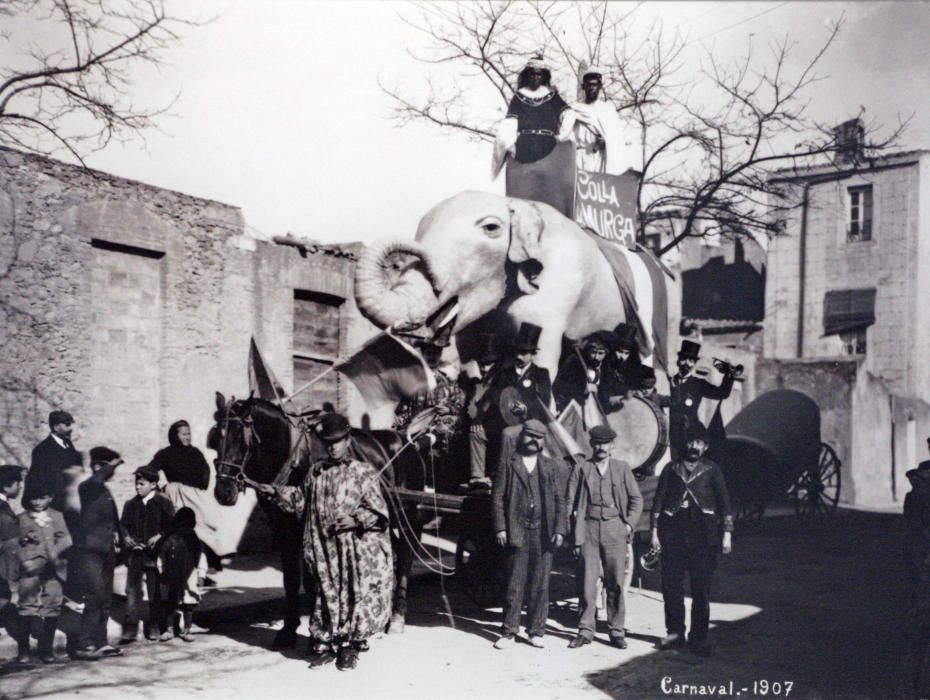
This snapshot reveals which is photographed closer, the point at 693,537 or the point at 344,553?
the point at 344,553

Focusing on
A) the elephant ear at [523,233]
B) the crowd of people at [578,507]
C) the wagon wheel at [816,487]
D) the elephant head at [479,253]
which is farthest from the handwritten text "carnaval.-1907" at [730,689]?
the wagon wheel at [816,487]

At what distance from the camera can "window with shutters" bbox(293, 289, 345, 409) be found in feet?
38.7

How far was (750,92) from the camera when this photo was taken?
38.2 feet

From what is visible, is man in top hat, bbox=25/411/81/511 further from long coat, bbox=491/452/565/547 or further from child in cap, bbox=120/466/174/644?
long coat, bbox=491/452/565/547

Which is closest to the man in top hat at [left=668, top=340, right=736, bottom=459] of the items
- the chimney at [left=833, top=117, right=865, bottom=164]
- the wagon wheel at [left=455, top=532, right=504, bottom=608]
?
the wagon wheel at [left=455, top=532, right=504, bottom=608]

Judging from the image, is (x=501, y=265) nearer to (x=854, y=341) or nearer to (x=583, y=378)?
(x=583, y=378)

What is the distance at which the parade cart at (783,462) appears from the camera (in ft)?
39.8

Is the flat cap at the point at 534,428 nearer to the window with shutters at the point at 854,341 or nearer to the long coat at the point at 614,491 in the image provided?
the long coat at the point at 614,491

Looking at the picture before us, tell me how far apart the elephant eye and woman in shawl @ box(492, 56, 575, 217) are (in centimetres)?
111

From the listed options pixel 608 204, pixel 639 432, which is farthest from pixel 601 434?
pixel 608 204

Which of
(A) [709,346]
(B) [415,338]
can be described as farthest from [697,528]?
(A) [709,346]

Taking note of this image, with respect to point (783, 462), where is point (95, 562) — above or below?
below

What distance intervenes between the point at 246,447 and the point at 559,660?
2.83 meters

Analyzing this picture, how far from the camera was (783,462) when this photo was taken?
1253 centimetres
